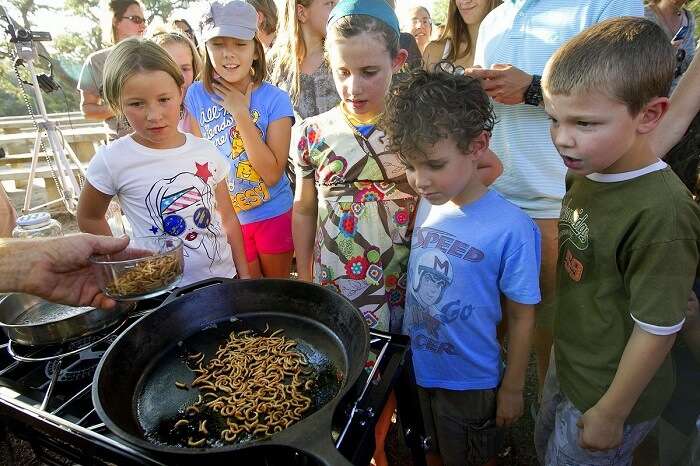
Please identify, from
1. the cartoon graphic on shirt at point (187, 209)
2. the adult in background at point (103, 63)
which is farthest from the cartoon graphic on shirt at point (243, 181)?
the adult in background at point (103, 63)

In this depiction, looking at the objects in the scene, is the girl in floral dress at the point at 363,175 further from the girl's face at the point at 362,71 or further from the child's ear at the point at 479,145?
the child's ear at the point at 479,145

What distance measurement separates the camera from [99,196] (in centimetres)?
205

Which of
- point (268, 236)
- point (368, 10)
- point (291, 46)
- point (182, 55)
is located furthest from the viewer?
point (182, 55)

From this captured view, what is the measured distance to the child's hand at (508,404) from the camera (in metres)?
1.64

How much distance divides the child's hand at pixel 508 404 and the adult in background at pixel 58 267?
151 cm

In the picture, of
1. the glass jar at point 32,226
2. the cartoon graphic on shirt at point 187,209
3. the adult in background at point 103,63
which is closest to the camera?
the cartoon graphic on shirt at point 187,209

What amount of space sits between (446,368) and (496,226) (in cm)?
60

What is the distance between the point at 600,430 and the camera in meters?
1.36

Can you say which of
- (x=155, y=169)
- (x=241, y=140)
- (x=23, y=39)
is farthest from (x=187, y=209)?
(x=23, y=39)

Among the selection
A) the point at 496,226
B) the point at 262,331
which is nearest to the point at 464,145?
the point at 496,226

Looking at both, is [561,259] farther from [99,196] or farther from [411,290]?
[99,196]

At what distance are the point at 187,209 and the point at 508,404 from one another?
1.69m

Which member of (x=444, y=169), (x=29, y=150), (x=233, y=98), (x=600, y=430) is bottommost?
(x=29, y=150)

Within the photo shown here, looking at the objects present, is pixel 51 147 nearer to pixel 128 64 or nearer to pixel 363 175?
pixel 128 64
